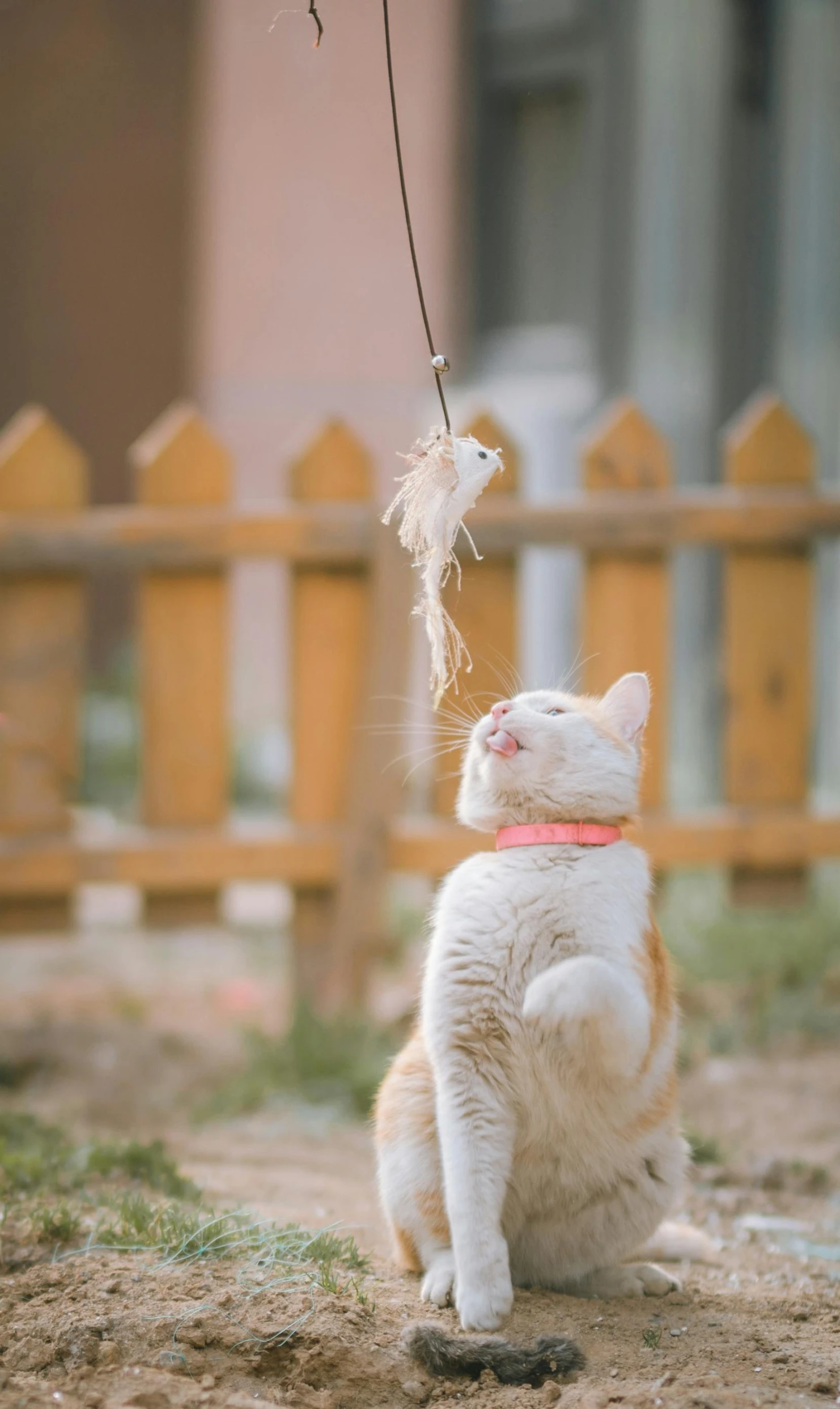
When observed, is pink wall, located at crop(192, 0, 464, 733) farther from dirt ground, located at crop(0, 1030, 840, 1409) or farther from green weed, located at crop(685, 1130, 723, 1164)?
dirt ground, located at crop(0, 1030, 840, 1409)

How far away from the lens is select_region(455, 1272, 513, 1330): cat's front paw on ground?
2.03 metres

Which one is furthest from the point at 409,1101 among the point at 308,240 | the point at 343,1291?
the point at 308,240

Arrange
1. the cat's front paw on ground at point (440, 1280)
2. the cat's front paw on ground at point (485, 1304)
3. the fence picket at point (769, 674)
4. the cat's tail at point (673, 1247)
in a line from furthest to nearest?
the fence picket at point (769, 674) < the cat's tail at point (673, 1247) < the cat's front paw on ground at point (440, 1280) < the cat's front paw on ground at point (485, 1304)

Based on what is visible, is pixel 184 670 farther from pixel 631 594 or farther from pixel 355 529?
pixel 631 594

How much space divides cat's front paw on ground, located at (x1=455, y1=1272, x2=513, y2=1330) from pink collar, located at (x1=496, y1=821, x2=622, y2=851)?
649 millimetres

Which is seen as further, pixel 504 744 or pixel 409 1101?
pixel 409 1101

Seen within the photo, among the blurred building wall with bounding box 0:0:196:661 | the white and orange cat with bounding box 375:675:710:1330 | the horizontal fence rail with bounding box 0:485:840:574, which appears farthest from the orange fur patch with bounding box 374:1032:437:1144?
the blurred building wall with bounding box 0:0:196:661

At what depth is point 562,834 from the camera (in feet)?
7.28

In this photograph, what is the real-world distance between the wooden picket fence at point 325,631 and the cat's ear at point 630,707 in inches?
72.5

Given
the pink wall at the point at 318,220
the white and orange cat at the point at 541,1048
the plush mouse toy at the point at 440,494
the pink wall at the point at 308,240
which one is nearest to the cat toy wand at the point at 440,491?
the plush mouse toy at the point at 440,494

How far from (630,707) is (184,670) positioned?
2316 millimetres

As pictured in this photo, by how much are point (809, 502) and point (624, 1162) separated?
2.72m

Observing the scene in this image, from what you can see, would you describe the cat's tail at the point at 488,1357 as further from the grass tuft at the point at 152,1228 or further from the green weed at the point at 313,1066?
the green weed at the point at 313,1066

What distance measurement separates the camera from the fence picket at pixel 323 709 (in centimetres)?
A: 442
